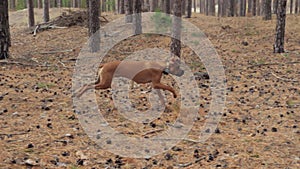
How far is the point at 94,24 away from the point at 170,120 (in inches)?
368

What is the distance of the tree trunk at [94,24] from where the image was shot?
600 inches

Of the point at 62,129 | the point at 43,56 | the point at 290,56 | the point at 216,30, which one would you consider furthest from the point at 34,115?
the point at 216,30

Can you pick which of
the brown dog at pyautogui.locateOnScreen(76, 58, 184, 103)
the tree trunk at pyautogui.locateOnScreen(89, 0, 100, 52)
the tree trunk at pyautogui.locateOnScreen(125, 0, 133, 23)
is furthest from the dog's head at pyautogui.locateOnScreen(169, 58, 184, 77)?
the tree trunk at pyautogui.locateOnScreen(125, 0, 133, 23)

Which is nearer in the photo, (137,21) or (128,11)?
(137,21)

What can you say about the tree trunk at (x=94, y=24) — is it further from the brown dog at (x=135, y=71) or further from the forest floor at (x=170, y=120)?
the brown dog at (x=135, y=71)

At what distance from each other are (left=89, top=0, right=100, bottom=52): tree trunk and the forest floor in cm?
113

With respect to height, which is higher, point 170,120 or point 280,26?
point 280,26

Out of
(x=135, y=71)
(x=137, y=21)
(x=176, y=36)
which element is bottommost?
(x=135, y=71)

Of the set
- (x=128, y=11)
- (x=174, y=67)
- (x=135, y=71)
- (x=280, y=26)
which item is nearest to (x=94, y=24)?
(x=128, y=11)

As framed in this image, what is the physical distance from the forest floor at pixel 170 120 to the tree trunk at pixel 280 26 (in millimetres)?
370

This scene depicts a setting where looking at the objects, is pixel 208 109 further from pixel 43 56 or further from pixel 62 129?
pixel 43 56

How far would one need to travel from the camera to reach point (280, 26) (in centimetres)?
1430

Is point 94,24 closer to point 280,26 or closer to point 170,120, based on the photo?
Result: point 280,26

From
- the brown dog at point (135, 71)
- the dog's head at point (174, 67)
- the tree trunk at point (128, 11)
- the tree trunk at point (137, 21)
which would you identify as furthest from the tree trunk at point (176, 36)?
the tree trunk at point (128, 11)
